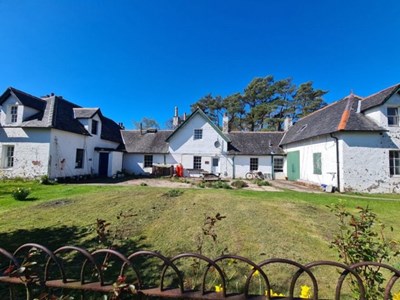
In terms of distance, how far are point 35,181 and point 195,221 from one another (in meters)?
15.3

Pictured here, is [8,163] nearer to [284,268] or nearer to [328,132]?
[284,268]

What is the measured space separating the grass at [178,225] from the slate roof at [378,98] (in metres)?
8.79

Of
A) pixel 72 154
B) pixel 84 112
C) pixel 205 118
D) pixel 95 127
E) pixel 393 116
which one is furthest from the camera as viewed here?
pixel 205 118

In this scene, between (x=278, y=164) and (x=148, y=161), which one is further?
(x=148, y=161)

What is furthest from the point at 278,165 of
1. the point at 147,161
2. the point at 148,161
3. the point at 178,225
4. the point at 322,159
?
the point at 178,225

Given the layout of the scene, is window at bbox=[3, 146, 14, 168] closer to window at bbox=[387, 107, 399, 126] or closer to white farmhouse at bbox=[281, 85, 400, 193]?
white farmhouse at bbox=[281, 85, 400, 193]

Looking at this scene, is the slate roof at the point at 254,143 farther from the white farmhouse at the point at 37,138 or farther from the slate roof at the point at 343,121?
the white farmhouse at the point at 37,138

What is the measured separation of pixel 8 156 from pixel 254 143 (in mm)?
23081

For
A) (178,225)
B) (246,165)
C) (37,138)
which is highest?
(37,138)

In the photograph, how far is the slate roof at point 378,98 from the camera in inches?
572

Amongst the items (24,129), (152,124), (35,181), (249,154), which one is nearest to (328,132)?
(249,154)

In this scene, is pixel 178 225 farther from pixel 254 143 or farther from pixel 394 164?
pixel 254 143

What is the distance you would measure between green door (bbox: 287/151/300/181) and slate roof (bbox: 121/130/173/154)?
13270mm

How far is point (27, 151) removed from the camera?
16781 millimetres
